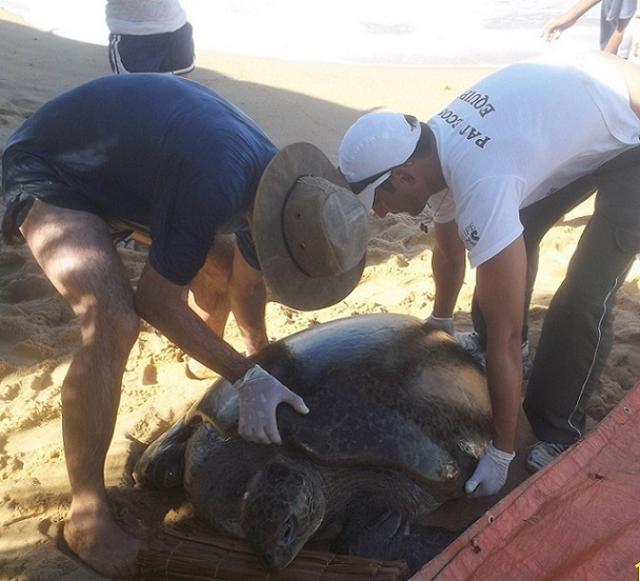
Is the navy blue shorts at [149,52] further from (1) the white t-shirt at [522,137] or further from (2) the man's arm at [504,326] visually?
(2) the man's arm at [504,326]

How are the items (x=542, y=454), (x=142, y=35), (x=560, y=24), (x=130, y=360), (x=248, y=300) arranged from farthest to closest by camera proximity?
(x=560, y=24)
(x=142, y=35)
(x=130, y=360)
(x=248, y=300)
(x=542, y=454)

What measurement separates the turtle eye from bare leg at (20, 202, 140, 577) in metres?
0.43

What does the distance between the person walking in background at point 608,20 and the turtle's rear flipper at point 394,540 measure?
135 inches

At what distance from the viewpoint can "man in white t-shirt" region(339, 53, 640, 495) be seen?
1.95 metres

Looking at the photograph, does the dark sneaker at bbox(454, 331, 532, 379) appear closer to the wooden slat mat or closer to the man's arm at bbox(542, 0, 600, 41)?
the wooden slat mat

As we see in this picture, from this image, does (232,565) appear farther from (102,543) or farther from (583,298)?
(583,298)

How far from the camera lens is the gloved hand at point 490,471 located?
2129 millimetres

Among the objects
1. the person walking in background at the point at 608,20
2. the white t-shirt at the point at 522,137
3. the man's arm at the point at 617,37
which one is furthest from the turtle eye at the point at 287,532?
the man's arm at the point at 617,37

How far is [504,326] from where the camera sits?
1.97 meters

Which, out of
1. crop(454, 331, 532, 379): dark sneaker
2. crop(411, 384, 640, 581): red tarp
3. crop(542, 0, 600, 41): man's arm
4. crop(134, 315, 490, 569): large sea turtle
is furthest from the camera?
crop(542, 0, 600, 41): man's arm

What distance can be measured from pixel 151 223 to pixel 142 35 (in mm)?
2082

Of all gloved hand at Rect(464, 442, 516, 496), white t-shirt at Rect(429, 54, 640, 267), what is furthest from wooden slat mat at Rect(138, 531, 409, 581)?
white t-shirt at Rect(429, 54, 640, 267)

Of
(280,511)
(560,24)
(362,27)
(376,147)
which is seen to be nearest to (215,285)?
(376,147)

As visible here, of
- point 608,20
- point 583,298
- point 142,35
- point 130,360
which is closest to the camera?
point 583,298
